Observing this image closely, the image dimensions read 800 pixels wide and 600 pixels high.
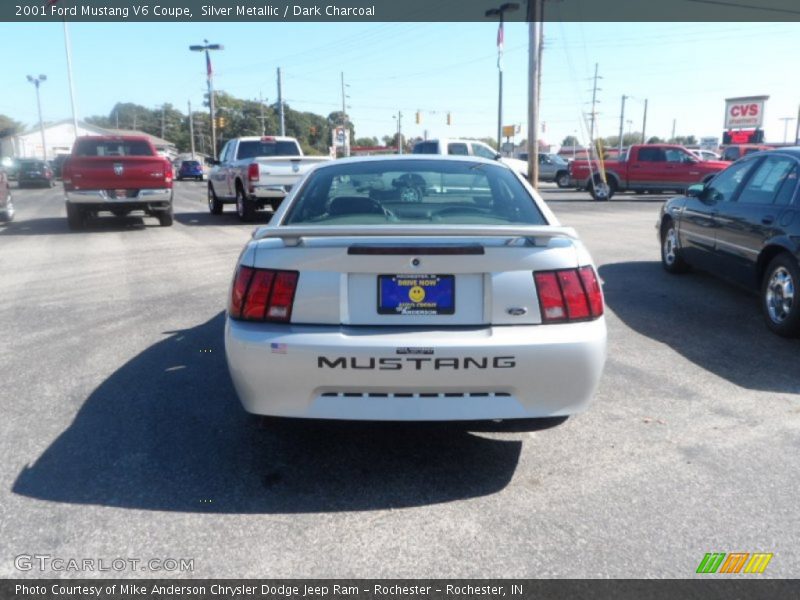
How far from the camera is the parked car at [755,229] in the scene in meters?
5.87

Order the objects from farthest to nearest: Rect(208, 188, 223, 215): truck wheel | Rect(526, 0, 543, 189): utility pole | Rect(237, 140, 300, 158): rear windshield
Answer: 1. Rect(526, 0, 543, 189): utility pole
2. Rect(208, 188, 223, 215): truck wheel
3. Rect(237, 140, 300, 158): rear windshield

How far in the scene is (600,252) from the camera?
11.1 metres

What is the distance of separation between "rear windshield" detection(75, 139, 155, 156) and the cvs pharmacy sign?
184 feet

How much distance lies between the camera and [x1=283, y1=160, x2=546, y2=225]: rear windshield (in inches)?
157

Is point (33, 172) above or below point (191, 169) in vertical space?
above

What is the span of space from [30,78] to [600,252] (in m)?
82.9

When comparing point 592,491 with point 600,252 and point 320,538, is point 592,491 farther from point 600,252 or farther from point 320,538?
point 600,252

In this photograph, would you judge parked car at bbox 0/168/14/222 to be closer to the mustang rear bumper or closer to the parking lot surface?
the parking lot surface

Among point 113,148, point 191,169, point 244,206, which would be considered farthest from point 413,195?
point 191,169

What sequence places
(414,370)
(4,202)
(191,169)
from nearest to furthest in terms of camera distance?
(414,370), (4,202), (191,169)

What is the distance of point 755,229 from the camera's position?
6.38m

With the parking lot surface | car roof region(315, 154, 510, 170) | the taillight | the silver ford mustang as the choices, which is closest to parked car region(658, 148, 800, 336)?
the parking lot surface

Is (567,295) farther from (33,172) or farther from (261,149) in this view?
(33,172)

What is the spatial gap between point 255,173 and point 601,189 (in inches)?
616
